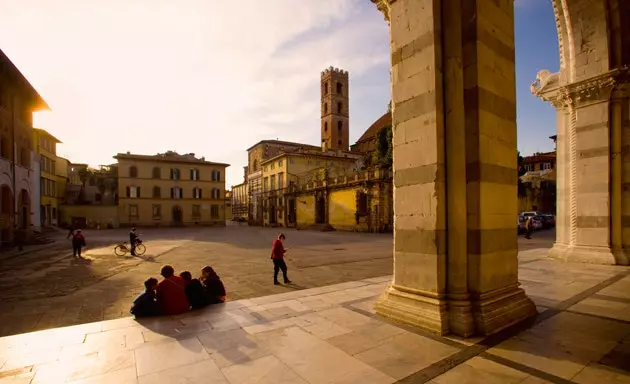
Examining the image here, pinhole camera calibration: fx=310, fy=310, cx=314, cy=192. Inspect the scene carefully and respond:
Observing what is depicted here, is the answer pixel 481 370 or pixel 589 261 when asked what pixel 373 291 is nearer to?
pixel 481 370

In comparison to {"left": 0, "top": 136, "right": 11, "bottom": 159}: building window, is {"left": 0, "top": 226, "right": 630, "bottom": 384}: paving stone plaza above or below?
below

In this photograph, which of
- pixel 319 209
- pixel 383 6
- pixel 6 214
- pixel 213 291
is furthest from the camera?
pixel 319 209

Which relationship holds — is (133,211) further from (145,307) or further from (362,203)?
(145,307)

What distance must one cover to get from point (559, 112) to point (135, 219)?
48.8 metres

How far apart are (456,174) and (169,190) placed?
48802mm

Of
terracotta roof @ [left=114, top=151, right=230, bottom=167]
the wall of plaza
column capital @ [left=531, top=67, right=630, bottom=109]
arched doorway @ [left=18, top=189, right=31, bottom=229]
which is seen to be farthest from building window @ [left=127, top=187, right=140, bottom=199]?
column capital @ [left=531, top=67, right=630, bottom=109]

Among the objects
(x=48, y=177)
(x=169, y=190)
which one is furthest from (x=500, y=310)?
(x=48, y=177)

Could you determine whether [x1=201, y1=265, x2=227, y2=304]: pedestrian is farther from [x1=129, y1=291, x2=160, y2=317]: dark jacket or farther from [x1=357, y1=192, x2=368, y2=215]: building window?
[x1=357, y1=192, x2=368, y2=215]: building window

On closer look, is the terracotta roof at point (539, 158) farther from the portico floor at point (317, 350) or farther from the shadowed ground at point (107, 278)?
the portico floor at point (317, 350)

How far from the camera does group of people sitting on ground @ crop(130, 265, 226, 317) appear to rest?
572 cm

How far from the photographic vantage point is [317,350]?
4059 millimetres

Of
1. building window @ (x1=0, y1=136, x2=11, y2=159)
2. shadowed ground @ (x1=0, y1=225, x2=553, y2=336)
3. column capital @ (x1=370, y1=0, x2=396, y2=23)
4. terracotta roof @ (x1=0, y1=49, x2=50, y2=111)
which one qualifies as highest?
terracotta roof @ (x1=0, y1=49, x2=50, y2=111)

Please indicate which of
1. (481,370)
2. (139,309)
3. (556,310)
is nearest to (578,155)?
(556,310)

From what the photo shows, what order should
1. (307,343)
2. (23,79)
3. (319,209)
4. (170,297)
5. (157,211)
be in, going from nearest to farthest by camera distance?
(307,343) → (170,297) → (23,79) → (319,209) → (157,211)
